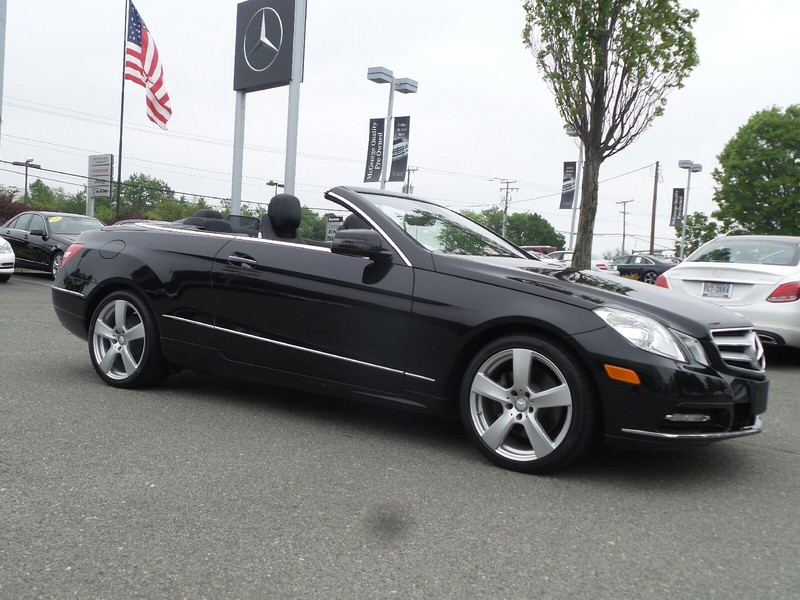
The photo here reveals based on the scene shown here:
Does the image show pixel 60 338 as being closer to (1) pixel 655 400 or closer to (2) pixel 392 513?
(2) pixel 392 513

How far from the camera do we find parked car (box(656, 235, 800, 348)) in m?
7.60

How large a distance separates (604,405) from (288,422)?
1.90 metres

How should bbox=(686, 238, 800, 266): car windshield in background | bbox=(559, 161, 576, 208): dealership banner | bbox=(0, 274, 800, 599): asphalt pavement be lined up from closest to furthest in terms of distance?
bbox=(0, 274, 800, 599): asphalt pavement, bbox=(686, 238, 800, 266): car windshield in background, bbox=(559, 161, 576, 208): dealership banner

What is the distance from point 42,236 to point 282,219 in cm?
1377

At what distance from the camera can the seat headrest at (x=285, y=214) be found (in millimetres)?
4895

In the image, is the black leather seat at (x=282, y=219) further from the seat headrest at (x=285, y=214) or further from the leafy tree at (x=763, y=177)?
the leafy tree at (x=763, y=177)

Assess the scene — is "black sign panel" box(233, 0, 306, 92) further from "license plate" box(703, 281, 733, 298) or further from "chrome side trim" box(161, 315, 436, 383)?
"chrome side trim" box(161, 315, 436, 383)

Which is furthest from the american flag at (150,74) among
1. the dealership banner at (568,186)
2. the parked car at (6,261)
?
the dealership banner at (568,186)

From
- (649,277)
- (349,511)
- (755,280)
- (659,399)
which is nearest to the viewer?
(349,511)

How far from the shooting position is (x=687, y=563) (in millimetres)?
2756

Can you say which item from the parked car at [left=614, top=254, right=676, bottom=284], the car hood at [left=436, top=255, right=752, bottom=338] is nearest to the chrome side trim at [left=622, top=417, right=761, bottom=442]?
the car hood at [left=436, top=255, right=752, bottom=338]

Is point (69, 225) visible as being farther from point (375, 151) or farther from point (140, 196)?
point (140, 196)

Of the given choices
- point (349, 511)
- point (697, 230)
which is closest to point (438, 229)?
point (349, 511)

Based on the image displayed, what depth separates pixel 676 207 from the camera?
4906 cm
